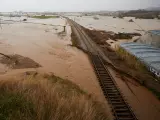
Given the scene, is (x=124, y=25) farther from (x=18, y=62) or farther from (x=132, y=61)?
(x=18, y=62)

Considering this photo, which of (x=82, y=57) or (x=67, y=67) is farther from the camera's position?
(x=82, y=57)

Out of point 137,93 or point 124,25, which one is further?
point 124,25

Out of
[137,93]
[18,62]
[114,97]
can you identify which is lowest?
[137,93]

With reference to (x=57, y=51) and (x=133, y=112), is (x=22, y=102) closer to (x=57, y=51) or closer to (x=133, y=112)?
(x=133, y=112)

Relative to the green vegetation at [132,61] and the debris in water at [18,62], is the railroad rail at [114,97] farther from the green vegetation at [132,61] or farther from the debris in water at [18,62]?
the debris in water at [18,62]

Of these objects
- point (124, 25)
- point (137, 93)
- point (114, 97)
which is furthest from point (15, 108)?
point (124, 25)

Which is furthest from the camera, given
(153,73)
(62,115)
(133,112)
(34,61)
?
(34,61)

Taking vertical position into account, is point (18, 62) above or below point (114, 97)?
above

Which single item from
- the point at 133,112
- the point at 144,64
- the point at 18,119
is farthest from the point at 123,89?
the point at 18,119

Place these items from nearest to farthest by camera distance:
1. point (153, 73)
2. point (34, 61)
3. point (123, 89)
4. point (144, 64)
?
1. point (123, 89)
2. point (153, 73)
3. point (144, 64)
4. point (34, 61)

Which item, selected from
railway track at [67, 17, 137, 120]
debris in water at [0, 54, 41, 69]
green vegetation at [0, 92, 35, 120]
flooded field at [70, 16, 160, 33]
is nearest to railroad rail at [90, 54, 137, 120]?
railway track at [67, 17, 137, 120]

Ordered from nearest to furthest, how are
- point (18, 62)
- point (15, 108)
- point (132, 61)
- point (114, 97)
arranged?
point (15, 108) → point (114, 97) → point (18, 62) → point (132, 61)
